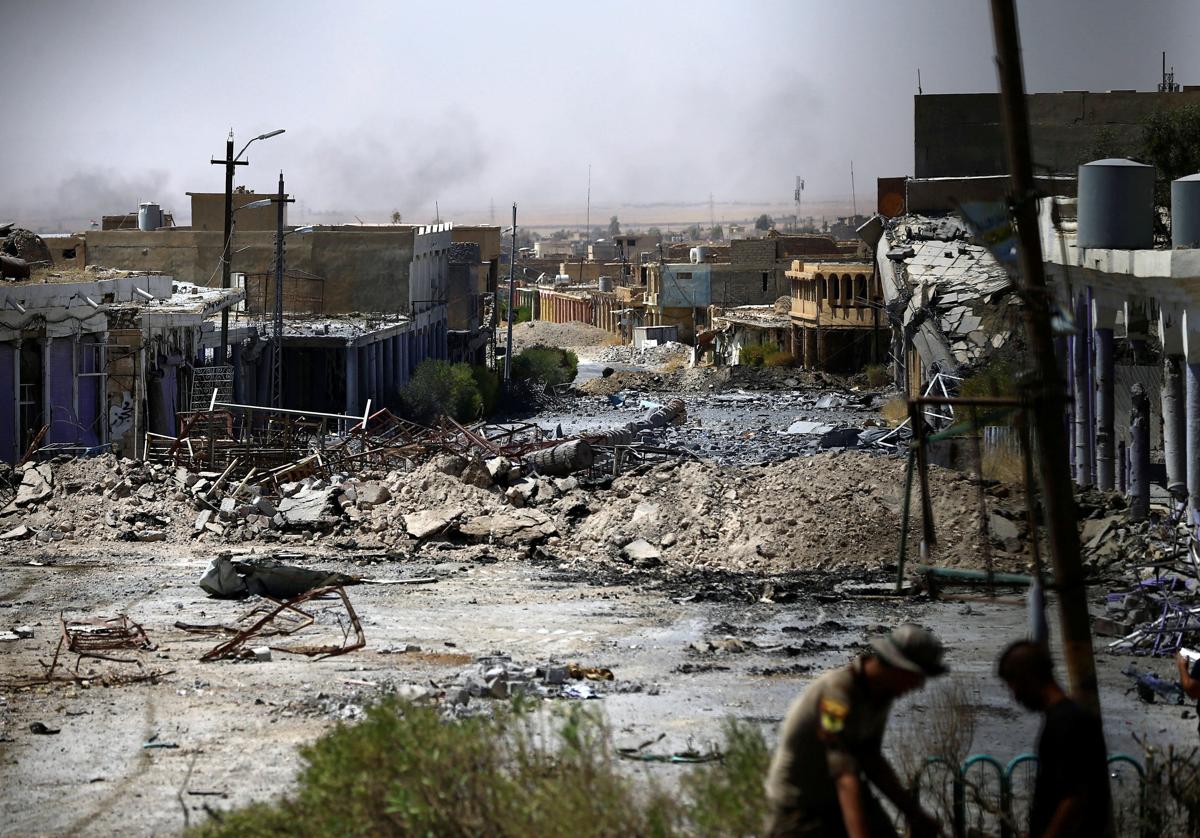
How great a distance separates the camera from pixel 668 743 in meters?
9.27

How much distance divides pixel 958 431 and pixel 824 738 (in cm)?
338

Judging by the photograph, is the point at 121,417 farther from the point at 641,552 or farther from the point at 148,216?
the point at 148,216

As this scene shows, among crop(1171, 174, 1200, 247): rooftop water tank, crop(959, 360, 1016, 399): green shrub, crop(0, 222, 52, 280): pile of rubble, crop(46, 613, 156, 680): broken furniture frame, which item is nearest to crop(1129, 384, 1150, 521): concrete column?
crop(1171, 174, 1200, 247): rooftop water tank

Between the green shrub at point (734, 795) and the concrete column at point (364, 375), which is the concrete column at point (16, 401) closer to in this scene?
the concrete column at point (364, 375)

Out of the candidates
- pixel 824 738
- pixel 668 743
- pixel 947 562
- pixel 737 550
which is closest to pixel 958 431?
pixel 668 743

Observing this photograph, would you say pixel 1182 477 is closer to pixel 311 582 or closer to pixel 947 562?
pixel 947 562

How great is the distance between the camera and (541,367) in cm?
5722

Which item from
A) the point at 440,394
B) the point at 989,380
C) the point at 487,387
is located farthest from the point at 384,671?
the point at 487,387

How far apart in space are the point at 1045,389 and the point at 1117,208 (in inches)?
481

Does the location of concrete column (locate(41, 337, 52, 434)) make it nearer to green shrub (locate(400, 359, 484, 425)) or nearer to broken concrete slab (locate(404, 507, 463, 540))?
broken concrete slab (locate(404, 507, 463, 540))

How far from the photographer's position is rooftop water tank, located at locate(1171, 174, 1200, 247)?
16281 millimetres

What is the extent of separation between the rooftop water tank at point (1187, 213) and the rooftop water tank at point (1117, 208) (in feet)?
3.07

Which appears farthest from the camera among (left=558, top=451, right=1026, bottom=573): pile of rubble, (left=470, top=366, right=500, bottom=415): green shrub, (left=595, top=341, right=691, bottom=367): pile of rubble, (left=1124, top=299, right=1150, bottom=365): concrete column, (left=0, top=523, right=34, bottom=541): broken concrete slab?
(left=595, top=341, right=691, bottom=367): pile of rubble

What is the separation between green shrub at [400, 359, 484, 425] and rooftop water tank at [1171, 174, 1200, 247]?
27868 mm
